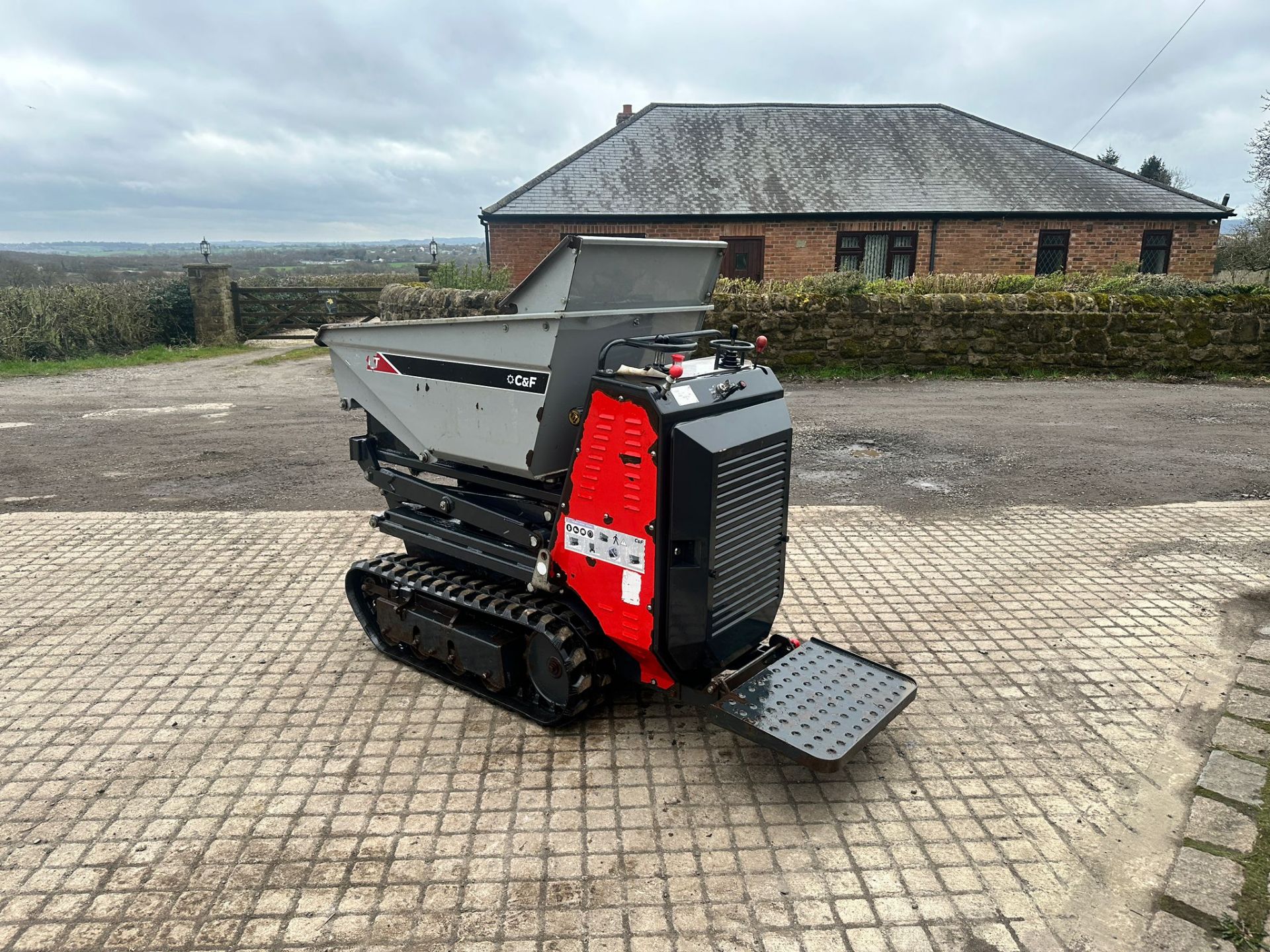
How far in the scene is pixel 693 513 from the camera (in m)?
3.88

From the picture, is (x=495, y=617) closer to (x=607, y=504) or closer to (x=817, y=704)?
(x=607, y=504)

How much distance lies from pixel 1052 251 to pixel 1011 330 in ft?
29.9

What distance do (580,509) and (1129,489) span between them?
708 cm

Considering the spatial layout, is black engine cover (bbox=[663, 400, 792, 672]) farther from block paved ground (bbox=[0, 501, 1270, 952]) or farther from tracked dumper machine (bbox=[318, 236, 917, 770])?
block paved ground (bbox=[0, 501, 1270, 952])

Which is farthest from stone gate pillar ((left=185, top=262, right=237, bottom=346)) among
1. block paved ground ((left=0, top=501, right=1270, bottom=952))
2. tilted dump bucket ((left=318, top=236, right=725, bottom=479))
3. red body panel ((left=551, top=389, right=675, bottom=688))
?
red body panel ((left=551, top=389, right=675, bottom=688))

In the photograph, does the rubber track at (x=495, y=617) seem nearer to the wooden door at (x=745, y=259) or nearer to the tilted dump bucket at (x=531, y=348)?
the tilted dump bucket at (x=531, y=348)

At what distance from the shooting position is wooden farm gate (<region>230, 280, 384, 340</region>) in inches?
903

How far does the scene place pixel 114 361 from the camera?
1858 cm

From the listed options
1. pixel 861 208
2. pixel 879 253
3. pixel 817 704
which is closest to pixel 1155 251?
pixel 879 253

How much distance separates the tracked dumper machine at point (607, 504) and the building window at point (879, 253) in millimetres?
18061

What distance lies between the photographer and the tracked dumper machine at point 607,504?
391 centimetres

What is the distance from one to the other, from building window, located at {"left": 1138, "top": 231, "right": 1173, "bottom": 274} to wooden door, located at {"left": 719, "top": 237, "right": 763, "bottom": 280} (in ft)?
32.7

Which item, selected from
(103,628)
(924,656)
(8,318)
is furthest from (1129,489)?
(8,318)

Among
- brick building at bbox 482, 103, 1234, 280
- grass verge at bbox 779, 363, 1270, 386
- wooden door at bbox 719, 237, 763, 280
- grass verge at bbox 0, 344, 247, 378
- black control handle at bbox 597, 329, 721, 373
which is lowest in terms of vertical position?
grass verge at bbox 0, 344, 247, 378
